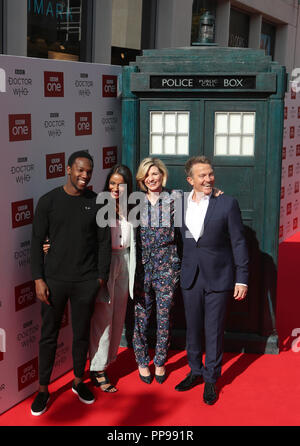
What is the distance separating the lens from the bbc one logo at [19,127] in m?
4.62

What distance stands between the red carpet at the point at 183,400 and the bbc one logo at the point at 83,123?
2219mm

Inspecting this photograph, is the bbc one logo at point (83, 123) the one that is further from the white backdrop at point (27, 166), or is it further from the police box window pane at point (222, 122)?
the police box window pane at point (222, 122)

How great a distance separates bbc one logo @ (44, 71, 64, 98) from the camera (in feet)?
16.5

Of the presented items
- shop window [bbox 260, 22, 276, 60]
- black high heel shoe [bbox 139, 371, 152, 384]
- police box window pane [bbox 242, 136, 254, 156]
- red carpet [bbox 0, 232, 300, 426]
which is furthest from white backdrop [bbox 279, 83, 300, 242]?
shop window [bbox 260, 22, 276, 60]

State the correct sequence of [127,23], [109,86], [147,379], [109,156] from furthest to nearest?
1. [127,23]
2. [109,156]
3. [109,86]
4. [147,379]

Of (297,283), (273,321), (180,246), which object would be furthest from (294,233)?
(180,246)

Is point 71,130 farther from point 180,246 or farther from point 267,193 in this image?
point 267,193

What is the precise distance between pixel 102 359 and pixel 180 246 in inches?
46.9

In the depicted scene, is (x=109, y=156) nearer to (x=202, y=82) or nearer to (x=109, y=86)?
(x=109, y=86)

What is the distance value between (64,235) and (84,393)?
136 cm

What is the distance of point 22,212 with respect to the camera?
15.9ft

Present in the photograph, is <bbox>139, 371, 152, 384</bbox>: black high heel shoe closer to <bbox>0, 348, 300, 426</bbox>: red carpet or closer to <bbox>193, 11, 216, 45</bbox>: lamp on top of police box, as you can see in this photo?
<bbox>0, 348, 300, 426</bbox>: red carpet

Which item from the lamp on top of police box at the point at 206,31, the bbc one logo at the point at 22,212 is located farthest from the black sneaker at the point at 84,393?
the lamp on top of police box at the point at 206,31

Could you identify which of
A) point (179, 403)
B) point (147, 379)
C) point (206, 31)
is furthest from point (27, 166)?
point (206, 31)
